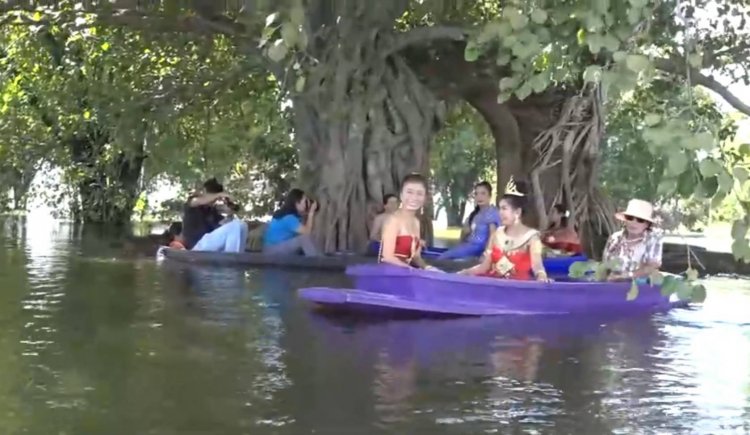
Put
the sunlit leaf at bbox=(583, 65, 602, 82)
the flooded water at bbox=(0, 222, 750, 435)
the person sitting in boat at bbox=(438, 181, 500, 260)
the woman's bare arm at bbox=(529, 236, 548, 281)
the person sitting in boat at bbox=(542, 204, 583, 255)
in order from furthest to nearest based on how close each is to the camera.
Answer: the person sitting in boat at bbox=(438, 181, 500, 260) → the person sitting in boat at bbox=(542, 204, 583, 255) → the woman's bare arm at bbox=(529, 236, 548, 281) → the flooded water at bbox=(0, 222, 750, 435) → the sunlit leaf at bbox=(583, 65, 602, 82)

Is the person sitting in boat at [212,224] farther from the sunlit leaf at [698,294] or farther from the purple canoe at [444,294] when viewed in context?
the sunlit leaf at [698,294]

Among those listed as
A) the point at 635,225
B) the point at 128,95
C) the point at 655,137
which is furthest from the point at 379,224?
the point at 655,137

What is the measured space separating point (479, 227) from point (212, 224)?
4.05m

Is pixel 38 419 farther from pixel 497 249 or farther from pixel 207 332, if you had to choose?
pixel 497 249

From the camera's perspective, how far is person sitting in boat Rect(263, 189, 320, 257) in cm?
1335

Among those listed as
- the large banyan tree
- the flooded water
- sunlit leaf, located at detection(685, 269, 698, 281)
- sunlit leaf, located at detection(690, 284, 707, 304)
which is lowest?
the flooded water

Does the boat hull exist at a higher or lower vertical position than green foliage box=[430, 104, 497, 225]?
lower

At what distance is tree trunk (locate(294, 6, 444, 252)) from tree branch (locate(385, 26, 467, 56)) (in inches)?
4.8

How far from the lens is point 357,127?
1423 centimetres

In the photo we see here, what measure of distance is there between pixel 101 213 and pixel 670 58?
68.7 ft

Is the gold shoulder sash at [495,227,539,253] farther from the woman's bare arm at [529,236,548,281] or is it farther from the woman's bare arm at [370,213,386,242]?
the woman's bare arm at [370,213,386,242]

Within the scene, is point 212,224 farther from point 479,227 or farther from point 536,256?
point 536,256

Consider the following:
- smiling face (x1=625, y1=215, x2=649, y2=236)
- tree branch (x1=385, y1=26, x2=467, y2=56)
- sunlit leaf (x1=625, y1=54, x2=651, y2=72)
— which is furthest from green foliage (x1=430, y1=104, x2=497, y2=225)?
sunlit leaf (x1=625, y1=54, x2=651, y2=72)

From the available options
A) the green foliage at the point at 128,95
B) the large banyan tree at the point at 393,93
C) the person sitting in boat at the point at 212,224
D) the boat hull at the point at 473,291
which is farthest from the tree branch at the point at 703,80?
the green foliage at the point at 128,95
